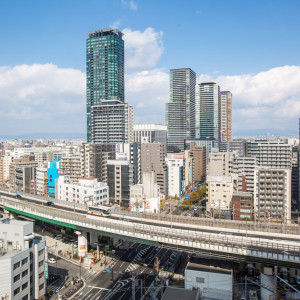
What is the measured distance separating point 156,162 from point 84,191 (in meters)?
24.6

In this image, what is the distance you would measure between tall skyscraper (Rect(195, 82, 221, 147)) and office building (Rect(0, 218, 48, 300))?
13963cm

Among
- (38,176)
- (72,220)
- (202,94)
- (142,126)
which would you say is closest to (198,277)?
(72,220)

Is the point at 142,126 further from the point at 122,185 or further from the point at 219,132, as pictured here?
the point at 219,132

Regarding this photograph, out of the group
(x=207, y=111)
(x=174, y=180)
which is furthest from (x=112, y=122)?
(x=207, y=111)

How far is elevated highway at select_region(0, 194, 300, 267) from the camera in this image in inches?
1115

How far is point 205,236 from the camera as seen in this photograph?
3164 cm

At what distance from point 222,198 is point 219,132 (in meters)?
114

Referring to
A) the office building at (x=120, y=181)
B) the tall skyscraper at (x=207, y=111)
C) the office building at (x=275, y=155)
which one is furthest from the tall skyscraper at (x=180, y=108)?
the office building at (x=120, y=181)

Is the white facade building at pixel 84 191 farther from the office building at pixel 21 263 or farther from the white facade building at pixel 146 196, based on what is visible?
the office building at pixel 21 263

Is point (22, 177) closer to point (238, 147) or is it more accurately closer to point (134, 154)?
point (134, 154)

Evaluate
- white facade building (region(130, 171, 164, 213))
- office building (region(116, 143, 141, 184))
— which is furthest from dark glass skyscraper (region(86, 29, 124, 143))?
white facade building (region(130, 171, 164, 213))

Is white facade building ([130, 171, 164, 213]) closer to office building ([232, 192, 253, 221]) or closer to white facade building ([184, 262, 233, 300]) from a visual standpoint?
office building ([232, 192, 253, 221])

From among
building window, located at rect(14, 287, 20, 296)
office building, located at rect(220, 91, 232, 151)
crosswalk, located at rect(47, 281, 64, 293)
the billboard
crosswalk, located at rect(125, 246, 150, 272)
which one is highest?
office building, located at rect(220, 91, 232, 151)

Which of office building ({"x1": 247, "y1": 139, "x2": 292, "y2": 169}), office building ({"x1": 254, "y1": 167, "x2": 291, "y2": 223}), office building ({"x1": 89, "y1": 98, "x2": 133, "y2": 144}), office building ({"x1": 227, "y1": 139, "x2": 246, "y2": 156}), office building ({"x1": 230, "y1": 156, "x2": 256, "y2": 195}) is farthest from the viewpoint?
office building ({"x1": 89, "y1": 98, "x2": 133, "y2": 144})
